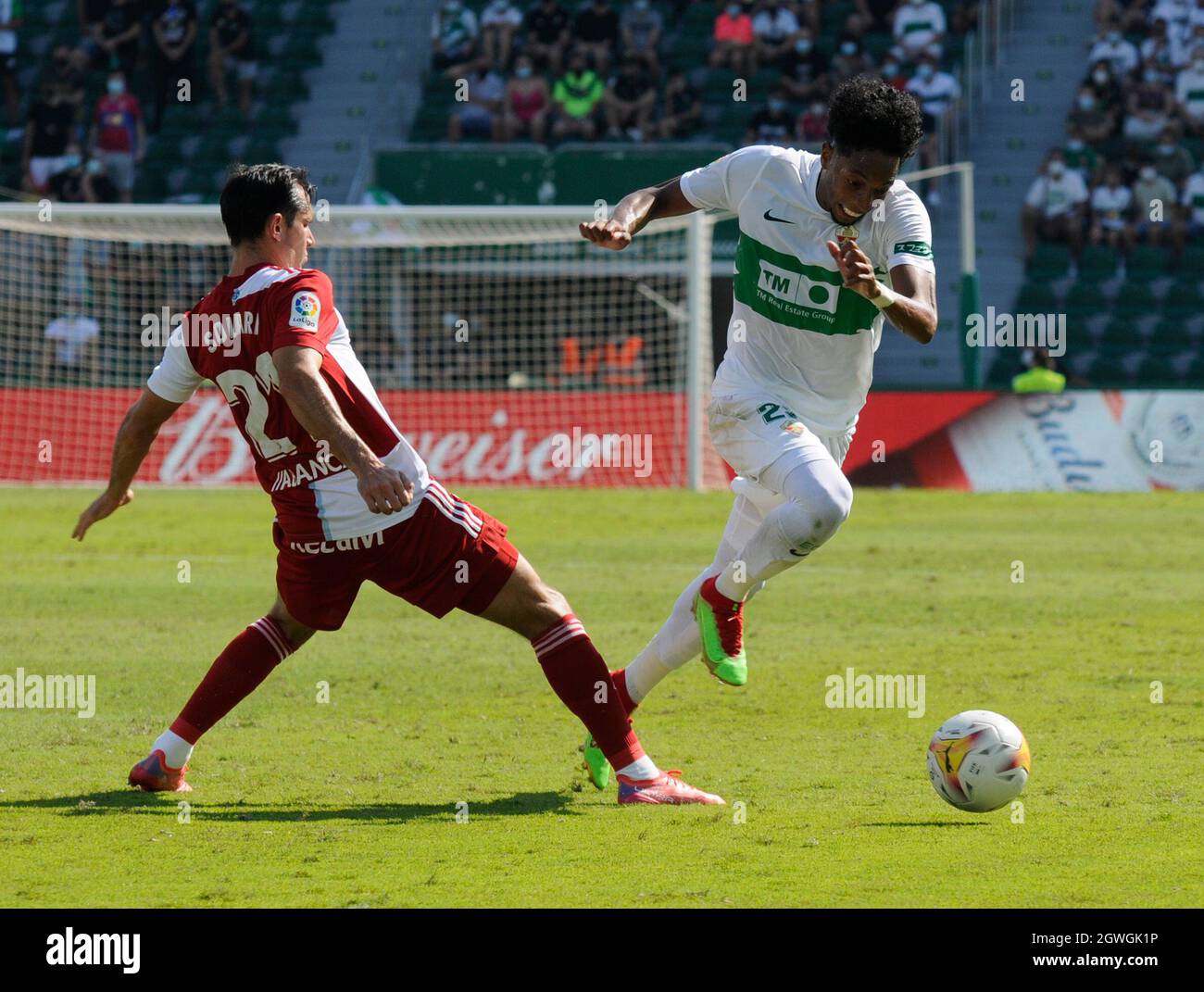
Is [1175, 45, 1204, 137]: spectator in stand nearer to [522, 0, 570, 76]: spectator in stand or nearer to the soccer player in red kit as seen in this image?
[522, 0, 570, 76]: spectator in stand

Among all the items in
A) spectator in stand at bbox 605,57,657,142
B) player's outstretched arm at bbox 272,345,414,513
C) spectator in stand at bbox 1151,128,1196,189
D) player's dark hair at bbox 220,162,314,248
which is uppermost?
spectator in stand at bbox 605,57,657,142

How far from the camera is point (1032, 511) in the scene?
17.2 metres

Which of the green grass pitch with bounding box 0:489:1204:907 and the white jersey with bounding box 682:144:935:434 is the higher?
the white jersey with bounding box 682:144:935:434

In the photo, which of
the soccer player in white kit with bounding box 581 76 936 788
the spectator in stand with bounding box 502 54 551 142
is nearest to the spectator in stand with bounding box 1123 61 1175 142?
the spectator in stand with bounding box 502 54 551 142

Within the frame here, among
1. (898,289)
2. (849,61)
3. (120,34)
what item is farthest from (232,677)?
(120,34)

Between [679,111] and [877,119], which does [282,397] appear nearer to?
[877,119]

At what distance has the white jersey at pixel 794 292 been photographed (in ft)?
21.5

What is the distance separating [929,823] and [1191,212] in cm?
2172

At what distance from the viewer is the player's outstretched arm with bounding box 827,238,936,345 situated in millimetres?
5582

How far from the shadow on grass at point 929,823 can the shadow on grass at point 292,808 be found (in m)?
1.04

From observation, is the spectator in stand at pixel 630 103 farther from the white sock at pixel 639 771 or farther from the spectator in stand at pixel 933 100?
the white sock at pixel 639 771

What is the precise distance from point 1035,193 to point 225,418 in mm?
12958

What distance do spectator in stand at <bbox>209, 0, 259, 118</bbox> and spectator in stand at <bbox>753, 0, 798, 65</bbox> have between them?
8502mm
